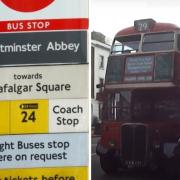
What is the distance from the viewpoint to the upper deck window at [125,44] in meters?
→ 15.2

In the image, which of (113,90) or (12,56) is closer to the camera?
(12,56)

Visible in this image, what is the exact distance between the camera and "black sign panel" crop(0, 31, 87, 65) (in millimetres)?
2676

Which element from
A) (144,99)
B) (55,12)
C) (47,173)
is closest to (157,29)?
(144,99)

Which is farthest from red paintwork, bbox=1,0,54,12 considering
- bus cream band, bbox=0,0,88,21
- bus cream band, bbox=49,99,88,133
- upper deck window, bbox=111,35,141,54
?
upper deck window, bbox=111,35,141,54

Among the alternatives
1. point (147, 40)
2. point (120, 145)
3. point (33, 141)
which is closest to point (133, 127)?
point (120, 145)

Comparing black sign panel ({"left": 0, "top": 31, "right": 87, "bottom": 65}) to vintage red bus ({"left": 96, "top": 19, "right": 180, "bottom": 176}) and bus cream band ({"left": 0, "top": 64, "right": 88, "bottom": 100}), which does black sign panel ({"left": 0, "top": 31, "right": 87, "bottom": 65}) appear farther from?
vintage red bus ({"left": 96, "top": 19, "right": 180, "bottom": 176})

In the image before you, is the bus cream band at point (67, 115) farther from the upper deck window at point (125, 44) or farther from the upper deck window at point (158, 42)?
the upper deck window at point (125, 44)

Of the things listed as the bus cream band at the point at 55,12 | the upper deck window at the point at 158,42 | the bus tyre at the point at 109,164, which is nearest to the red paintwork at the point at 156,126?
the upper deck window at the point at 158,42

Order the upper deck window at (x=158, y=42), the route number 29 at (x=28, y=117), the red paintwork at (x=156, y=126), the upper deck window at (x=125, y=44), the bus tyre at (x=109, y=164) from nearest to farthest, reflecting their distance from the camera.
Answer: the route number 29 at (x=28, y=117), the red paintwork at (x=156, y=126), the upper deck window at (x=158, y=42), the upper deck window at (x=125, y=44), the bus tyre at (x=109, y=164)

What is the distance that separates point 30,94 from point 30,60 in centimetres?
16

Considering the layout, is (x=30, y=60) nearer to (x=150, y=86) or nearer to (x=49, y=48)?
(x=49, y=48)

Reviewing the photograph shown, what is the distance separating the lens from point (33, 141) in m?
2.71

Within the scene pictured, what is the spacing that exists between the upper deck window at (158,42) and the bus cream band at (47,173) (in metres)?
12.0

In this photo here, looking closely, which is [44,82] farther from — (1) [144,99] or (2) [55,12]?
(1) [144,99]
